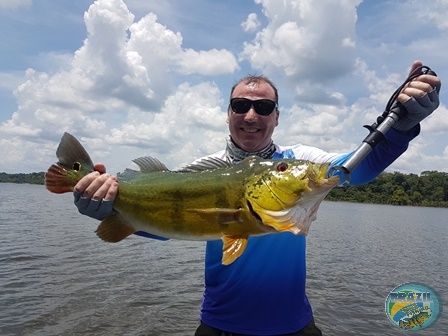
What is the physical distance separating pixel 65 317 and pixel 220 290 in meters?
9.35

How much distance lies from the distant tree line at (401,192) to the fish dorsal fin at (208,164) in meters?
116

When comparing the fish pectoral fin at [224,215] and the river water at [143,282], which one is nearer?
the fish pectoral fin at [224,215]

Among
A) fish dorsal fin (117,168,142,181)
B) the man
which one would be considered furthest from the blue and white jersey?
fish dorsal fin (117,168,142,181)

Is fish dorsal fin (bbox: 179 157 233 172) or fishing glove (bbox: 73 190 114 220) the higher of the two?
fish dorsal fin (bbox: 179 157 233 172)

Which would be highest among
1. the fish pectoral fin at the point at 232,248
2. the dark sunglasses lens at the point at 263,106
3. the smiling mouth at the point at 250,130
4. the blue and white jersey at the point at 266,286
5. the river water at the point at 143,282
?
the dark sunglasses lens at the point at 263,106

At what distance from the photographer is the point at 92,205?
3.43 metres

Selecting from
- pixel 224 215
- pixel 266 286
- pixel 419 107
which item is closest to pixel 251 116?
pixel 224 215

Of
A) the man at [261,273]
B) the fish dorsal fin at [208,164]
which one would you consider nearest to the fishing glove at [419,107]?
the man at [261,273]

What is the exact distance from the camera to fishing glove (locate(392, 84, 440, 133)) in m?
3.35

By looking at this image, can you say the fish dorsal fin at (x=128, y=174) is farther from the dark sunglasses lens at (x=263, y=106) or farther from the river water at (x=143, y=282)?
the river water at (x=143, y=282)

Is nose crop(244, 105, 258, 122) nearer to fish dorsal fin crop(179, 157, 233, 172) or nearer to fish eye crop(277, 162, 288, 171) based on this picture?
fish dorsal fin crop(179, 157, 233, 172)

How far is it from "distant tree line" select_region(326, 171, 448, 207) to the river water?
94035mm

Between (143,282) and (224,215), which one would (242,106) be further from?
(143,282)

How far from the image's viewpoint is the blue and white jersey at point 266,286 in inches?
149
